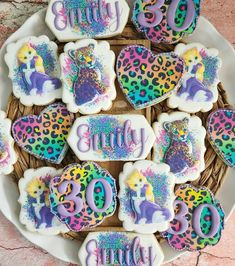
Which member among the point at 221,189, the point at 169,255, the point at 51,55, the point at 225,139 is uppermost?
the point at 51,55

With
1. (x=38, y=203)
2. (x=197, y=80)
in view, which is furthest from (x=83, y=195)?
(x=197, y=80)

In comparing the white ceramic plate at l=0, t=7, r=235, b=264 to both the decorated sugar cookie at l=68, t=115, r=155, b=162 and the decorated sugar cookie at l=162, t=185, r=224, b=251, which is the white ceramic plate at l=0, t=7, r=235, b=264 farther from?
the decorated sugar cookie at l=68, t=115, r=155, b=162

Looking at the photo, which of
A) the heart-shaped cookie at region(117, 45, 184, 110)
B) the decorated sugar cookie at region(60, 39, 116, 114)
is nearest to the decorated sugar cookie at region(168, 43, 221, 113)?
the heart-shaped cookie at region(117, 45, 184, 110)

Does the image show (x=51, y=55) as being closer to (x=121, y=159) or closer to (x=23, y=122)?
(x=23, y=122)

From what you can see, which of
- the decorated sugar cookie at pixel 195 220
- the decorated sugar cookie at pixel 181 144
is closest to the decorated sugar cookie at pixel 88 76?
the decorated sugar cookie at pixel 181 144

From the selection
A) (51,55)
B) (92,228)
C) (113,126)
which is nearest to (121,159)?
(113,126)

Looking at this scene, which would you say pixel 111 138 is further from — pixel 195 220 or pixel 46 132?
pixel 195 220
